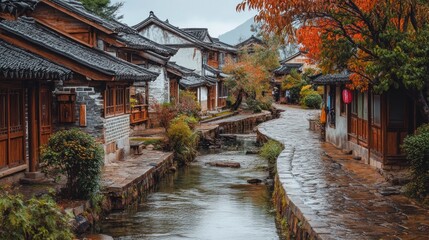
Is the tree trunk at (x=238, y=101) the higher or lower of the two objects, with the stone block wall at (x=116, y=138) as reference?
higher

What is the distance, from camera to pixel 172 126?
30297 mm

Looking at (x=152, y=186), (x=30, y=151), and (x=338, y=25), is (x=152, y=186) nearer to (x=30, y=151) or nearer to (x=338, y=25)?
(x=30, y=151)

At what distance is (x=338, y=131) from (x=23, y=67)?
17.7 meters

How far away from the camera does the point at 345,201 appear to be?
15.3 meters

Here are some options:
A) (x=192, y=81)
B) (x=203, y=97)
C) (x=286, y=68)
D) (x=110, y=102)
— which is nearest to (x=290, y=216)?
(x=110, y=102)

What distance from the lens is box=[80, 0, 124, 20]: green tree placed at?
5774cm

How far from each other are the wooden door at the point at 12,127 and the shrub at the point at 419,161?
11357mm

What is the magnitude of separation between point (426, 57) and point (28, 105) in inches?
474

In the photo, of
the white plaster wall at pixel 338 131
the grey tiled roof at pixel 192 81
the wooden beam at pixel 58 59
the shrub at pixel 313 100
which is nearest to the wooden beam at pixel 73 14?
the wooden beam at pixel 58 59

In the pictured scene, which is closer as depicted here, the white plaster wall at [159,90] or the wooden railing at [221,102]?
the white plaster wall at [159,90]

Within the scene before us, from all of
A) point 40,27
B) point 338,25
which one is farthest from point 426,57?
point 40,27

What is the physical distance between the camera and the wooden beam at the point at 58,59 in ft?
65.5

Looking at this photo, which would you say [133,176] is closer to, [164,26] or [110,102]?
[110,102]

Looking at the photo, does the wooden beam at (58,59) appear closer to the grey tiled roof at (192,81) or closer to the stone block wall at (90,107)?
the stone block wall at (90,107)
